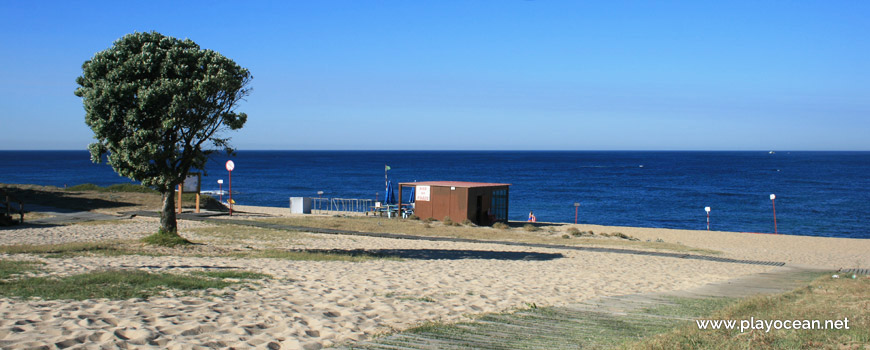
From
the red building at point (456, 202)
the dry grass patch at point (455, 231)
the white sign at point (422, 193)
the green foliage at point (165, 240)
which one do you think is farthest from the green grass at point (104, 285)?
the white sign at point (422, 193)

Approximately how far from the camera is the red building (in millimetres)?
30844

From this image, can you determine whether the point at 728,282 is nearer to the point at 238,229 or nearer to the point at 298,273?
the point at 298,273

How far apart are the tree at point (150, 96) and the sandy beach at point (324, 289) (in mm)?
2752

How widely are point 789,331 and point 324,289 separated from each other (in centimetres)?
667

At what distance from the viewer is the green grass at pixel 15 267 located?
32.8 ft

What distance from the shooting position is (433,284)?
11586mm

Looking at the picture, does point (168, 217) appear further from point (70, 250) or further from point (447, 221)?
point (447, 221)

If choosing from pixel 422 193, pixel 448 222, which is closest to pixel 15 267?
pixel 448 222

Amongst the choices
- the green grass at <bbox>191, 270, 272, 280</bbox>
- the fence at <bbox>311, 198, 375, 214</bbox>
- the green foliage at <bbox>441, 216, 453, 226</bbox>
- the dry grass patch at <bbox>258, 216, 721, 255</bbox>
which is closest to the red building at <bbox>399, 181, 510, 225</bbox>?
the green foliage at <bbox>441, 216, 453, 226</bbox>

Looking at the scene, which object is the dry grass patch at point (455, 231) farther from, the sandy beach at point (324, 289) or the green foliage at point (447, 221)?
the sandy beach at point (324, 289)

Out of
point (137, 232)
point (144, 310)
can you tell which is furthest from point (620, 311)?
point (137, 232)

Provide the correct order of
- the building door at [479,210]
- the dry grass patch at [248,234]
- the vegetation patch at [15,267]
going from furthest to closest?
the building door at [479,210] < the dry grass patch at [248,234] < the vegetation patch at [15,267]

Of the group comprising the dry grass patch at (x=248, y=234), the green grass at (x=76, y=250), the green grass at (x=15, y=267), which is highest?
the green grass at (x=15, y=267)

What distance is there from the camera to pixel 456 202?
1220 inches
